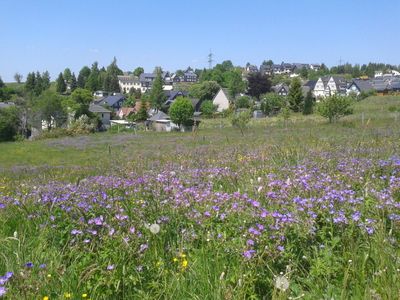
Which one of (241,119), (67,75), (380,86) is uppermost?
(67,75)

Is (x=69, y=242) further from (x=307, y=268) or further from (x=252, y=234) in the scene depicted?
(x=307, y=268)

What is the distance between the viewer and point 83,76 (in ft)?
587

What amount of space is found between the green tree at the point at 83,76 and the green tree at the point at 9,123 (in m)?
99.9

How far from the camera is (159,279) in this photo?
2.91 meters

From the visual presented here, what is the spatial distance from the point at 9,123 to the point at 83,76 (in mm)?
117957

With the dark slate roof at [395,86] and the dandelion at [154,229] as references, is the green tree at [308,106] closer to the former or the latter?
the dark slate roof at [395,86]

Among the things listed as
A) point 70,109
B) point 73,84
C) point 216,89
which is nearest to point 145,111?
point 70,109

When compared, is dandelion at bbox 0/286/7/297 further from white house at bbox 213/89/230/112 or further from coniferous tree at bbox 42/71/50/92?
coniferous tree at bbox 42/71/50/92

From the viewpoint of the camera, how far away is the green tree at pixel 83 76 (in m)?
172

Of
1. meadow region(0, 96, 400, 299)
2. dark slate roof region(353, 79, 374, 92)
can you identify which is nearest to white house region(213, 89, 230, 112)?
dark slate roof region(353, 79, 374, 92)

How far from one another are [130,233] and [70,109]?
86.4 m

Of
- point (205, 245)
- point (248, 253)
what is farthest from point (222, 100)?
point (248, 253)

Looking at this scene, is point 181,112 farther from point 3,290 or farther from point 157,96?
point 3,290

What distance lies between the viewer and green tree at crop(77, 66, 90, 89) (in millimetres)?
171600
